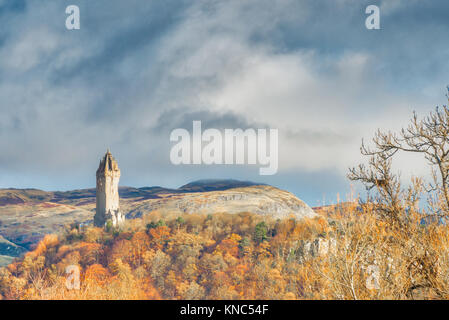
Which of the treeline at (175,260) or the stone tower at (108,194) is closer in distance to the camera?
the treeline at (175,260)

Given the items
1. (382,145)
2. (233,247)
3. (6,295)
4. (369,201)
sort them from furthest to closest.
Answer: (233,247), (6,295), (382,145), (369,201)

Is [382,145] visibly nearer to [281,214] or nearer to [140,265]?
[140,265]

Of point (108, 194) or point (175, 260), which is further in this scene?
point (108, 194)

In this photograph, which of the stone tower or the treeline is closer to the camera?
the treeline

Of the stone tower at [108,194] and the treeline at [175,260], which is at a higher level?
the stone tower at [108,194]

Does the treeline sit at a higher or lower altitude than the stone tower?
lower

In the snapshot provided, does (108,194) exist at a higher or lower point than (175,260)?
higher

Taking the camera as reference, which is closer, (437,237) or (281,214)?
(437,237)
